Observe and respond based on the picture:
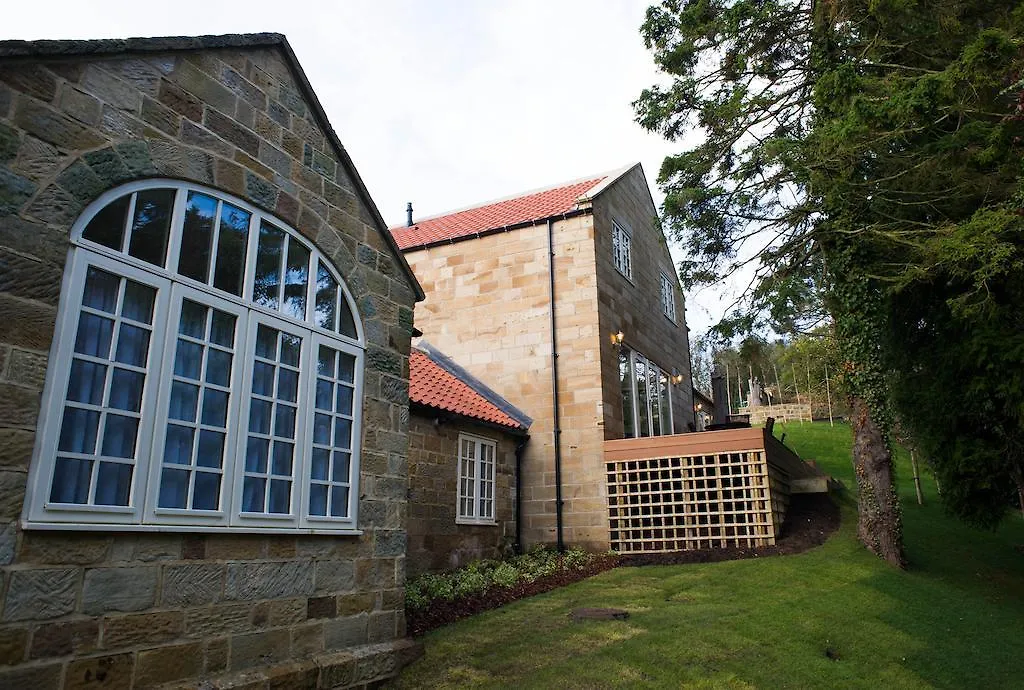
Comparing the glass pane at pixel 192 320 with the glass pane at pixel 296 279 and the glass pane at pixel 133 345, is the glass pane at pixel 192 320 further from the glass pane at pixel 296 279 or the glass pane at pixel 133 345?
the glass pane at pixel 296 279

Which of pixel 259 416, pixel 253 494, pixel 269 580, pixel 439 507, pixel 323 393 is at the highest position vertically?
pixel 323 393

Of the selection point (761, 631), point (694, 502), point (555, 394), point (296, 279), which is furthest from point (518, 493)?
point (296, 279)

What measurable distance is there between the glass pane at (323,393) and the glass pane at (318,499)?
74 centimetres

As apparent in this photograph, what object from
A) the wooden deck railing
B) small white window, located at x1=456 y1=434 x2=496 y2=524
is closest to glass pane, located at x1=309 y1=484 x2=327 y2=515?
small white window, located at x1=456 y1=434 x2=496 y2=524

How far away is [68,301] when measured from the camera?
14.2ft

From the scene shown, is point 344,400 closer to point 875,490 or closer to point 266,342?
point 266,342

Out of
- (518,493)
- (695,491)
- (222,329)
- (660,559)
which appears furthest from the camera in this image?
(518,493)

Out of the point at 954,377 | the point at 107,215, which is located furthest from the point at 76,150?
the point at 954,377

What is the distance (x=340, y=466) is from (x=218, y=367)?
1.58 meters

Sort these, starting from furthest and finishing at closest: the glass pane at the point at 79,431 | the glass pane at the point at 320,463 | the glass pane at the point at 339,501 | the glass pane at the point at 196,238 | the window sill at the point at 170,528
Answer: the glass pane at the point at 339,501 → the glass pane at the point at 320,463 → the glass pane at the point at 196,238 → the glass pane at the point at 79,431 → the window sill at the point at 170,528

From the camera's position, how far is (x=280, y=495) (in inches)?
223

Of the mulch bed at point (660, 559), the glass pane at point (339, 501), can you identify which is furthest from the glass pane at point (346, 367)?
the mulch bed at point (660, 559)

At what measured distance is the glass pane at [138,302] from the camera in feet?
15.5

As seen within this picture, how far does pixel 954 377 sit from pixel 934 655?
17.0 feet
